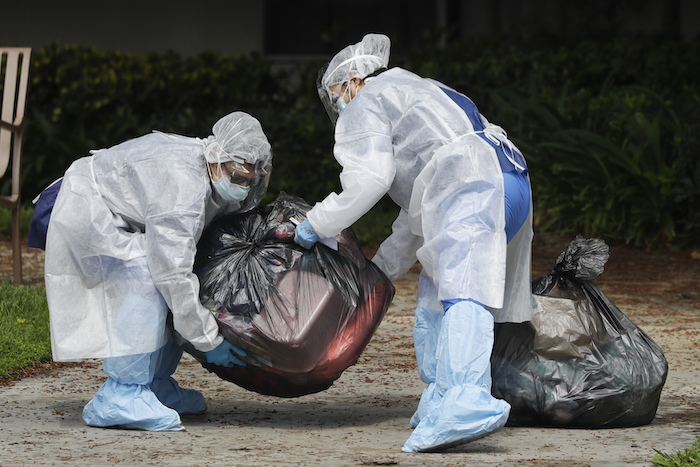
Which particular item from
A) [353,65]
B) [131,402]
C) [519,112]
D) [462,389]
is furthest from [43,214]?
[519,112]

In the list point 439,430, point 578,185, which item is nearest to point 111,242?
point 439,430

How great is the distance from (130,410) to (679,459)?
1870mm

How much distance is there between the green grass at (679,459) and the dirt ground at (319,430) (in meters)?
0.07

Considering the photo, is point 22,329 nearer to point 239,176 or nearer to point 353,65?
point 239,176

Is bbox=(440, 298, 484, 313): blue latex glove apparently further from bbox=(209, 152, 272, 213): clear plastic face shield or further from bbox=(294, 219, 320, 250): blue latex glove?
bbox=(209, 152, 272, 213): clear plastic face shield

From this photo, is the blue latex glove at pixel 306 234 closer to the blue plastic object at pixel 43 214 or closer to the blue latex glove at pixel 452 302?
the blue latex glove at pixel 452 302

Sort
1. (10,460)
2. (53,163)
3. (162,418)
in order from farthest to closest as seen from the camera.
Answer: (53,163), (162,418), (10,460)

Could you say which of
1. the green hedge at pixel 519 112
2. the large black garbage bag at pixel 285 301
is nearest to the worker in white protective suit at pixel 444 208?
the large black garbage bag at pixel 285 301

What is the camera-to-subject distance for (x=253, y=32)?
11.8 meters

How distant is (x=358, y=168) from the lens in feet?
11.2

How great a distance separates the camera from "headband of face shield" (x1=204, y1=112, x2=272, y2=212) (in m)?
3.54

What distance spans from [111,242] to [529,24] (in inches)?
353

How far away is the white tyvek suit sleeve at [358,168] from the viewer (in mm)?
3396

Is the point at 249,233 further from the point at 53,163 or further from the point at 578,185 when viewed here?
the point at 53,163
